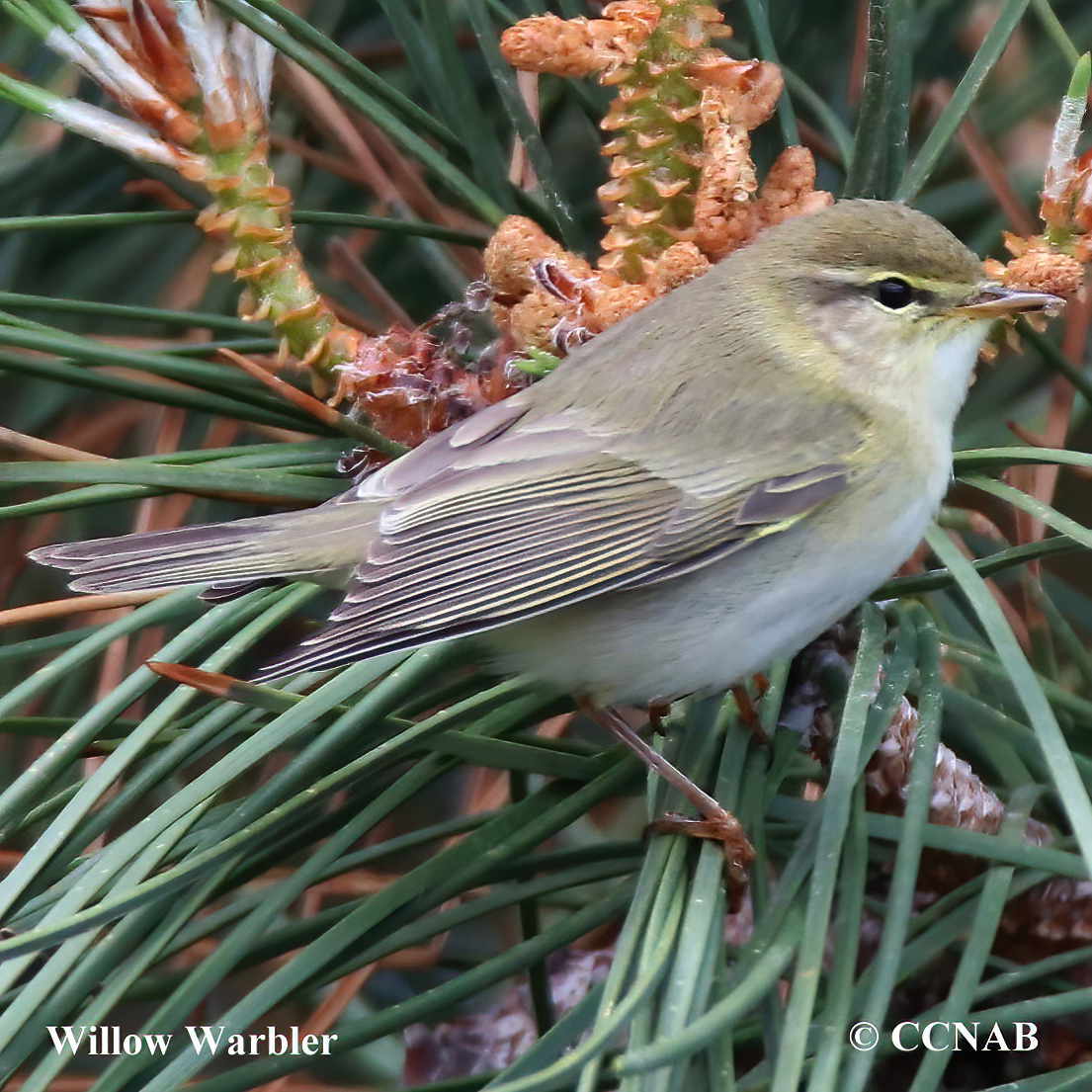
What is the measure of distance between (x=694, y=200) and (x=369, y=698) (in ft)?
2.36

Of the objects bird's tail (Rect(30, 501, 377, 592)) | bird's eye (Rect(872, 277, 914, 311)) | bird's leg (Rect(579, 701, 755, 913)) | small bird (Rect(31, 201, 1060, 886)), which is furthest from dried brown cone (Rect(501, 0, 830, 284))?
bird's leg (Rect(579, 701, 755, 913))

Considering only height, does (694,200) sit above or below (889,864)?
above

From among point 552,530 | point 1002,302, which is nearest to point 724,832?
point 552,530

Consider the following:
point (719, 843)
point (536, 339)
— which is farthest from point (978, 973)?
point (536, 339)

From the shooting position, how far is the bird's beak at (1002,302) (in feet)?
4.77

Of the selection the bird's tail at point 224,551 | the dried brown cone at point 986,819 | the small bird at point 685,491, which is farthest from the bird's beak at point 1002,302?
the bird's tail at point 224,551

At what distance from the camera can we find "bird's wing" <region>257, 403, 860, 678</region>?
1.63m

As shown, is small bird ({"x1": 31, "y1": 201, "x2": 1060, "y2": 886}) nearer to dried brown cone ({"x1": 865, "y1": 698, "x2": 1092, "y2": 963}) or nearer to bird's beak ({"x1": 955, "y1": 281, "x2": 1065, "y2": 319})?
bird's beak ({"x1": 955, "y1": 281, "x2": 1065, "y2": 319})

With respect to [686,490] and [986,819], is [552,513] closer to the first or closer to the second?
[686,490]

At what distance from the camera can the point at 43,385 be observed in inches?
84.2

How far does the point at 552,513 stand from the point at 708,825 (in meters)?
0.68

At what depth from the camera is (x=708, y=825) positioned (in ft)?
4.00

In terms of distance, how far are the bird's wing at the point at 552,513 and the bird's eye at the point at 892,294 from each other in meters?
0.20

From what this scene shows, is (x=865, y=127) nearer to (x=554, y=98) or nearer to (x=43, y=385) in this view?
(x=554, y=98)
